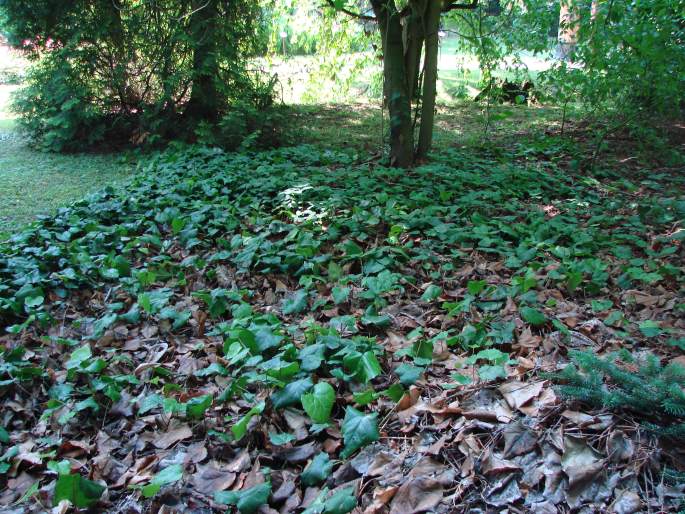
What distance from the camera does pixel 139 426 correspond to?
236 cm

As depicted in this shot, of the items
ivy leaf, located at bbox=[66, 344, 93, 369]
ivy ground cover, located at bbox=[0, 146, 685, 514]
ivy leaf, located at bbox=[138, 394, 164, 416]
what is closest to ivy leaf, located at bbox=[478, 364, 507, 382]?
ivy ground cover, located at bbox=[0, 146, 685, 514]

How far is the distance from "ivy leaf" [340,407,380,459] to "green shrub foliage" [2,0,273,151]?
597cm

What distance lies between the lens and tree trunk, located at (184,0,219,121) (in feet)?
24.6

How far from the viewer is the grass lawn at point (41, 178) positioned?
5.57 m

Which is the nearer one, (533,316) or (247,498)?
(247,498)

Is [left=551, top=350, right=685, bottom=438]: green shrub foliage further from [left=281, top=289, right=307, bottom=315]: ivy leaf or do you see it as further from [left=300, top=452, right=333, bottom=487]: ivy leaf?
[left=281, top=289, right=307, bottom=315]: ivy leaf

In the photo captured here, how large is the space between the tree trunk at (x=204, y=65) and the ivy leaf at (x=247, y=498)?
6.71 metres

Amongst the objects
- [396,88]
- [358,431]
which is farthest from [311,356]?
[396,88]

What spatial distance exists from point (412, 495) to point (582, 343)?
1326 mm

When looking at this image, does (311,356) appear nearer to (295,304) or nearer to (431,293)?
(295,304)

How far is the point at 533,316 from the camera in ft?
9.00

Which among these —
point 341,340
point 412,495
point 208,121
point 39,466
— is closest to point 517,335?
point 341,340

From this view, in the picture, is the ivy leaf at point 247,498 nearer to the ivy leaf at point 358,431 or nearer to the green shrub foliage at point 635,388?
the ivy leaf at point 358,431

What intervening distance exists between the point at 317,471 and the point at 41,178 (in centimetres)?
635
